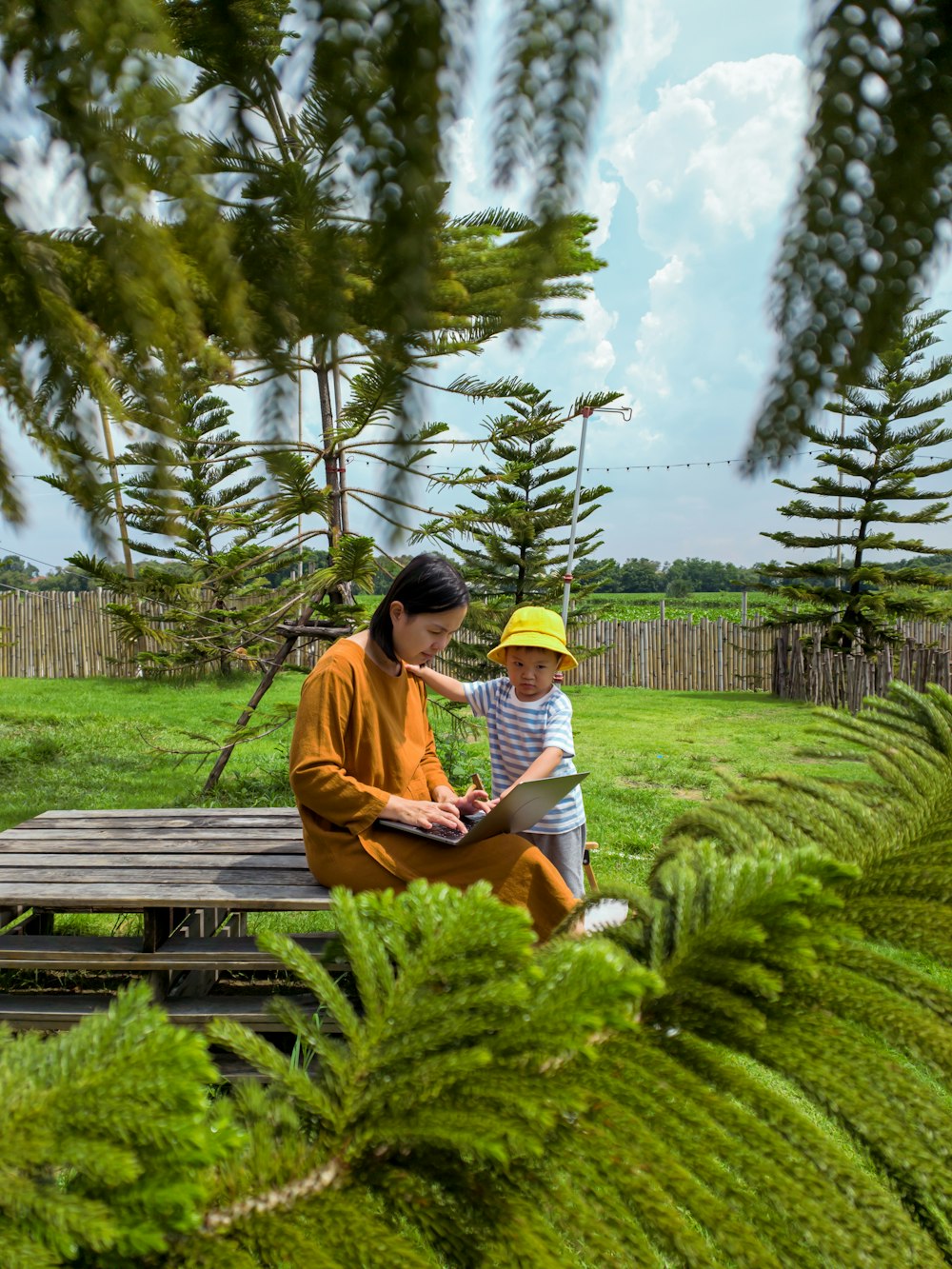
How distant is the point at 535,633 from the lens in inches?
108

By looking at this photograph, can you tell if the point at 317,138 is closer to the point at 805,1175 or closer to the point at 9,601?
the point at 805,1175

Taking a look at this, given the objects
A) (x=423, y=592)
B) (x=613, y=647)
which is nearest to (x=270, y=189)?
(x=423, y=592)

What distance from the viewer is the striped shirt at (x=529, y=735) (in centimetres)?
273

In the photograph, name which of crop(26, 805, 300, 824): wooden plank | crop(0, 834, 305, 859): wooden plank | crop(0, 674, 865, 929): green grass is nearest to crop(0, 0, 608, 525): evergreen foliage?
crop(0, 674, 865, 929): green grass

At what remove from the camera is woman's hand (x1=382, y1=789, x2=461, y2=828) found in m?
2.17

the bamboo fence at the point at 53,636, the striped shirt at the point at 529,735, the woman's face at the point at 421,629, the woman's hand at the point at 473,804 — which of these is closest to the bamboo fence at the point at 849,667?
the striped shirt at the point at 529,735

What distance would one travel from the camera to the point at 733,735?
8.27 metres

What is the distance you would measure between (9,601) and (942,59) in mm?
15167

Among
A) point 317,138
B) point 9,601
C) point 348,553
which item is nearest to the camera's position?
point 317,138

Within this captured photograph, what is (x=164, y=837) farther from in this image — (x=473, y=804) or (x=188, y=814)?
(x=473, y=804)

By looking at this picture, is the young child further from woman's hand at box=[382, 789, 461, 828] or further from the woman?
woman's hand at box=[382, 789, 461, 828]

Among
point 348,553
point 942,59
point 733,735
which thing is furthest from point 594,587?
point 942,59

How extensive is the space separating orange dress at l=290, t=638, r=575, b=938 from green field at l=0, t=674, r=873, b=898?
0.93 meters

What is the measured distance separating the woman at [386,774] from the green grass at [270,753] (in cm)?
77
